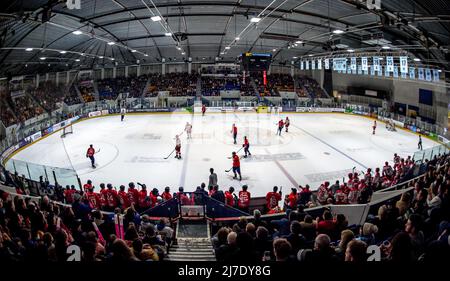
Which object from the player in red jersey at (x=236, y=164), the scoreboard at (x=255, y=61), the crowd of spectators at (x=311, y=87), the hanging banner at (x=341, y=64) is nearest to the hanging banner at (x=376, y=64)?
the hanging banner at (x=341, y=64)

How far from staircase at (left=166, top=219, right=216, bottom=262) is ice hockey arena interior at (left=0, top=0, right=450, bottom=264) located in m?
0.05

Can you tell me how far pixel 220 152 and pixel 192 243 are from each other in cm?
1099

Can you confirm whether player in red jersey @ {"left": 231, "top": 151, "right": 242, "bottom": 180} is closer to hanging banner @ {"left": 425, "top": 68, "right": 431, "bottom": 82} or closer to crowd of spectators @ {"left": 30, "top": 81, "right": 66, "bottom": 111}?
hanging banner @ {"left": 425, "top": 68, "right": 431, "bottom": 82}

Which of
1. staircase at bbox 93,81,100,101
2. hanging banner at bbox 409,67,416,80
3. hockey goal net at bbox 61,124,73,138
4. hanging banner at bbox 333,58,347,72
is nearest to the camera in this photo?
hanging banner at bbox 409,67,416,80

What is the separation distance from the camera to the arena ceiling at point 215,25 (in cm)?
1316

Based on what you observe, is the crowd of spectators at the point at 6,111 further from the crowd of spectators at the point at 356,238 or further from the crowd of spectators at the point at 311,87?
the crowd of spectators at the point at 311,87

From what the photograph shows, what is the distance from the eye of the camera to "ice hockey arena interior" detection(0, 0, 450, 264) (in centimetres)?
411

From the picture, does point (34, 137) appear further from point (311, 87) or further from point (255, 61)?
point (311, 87)

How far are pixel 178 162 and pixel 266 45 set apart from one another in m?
23.5

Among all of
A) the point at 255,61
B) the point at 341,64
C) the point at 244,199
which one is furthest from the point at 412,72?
the point at 244,199

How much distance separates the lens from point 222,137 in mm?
20453

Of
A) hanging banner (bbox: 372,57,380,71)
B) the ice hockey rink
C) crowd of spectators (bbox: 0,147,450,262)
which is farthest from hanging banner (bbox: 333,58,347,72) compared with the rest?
crowd of spectators (bbox: 0,147,450,262)

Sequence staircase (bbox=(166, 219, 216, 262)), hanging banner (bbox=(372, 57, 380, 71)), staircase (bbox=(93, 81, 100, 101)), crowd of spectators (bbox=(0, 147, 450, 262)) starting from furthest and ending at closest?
staircase (bbox=(93, 81, 100, 101)) → hanging banner (bbox=(372, 57, 380, 71)) → staircase (bbox=(166, 219, 216, 262)) → crowd of spectators (bbox=(0, 147, 450, 262))

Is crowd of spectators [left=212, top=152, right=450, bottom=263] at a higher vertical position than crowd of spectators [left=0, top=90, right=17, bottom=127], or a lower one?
lower
